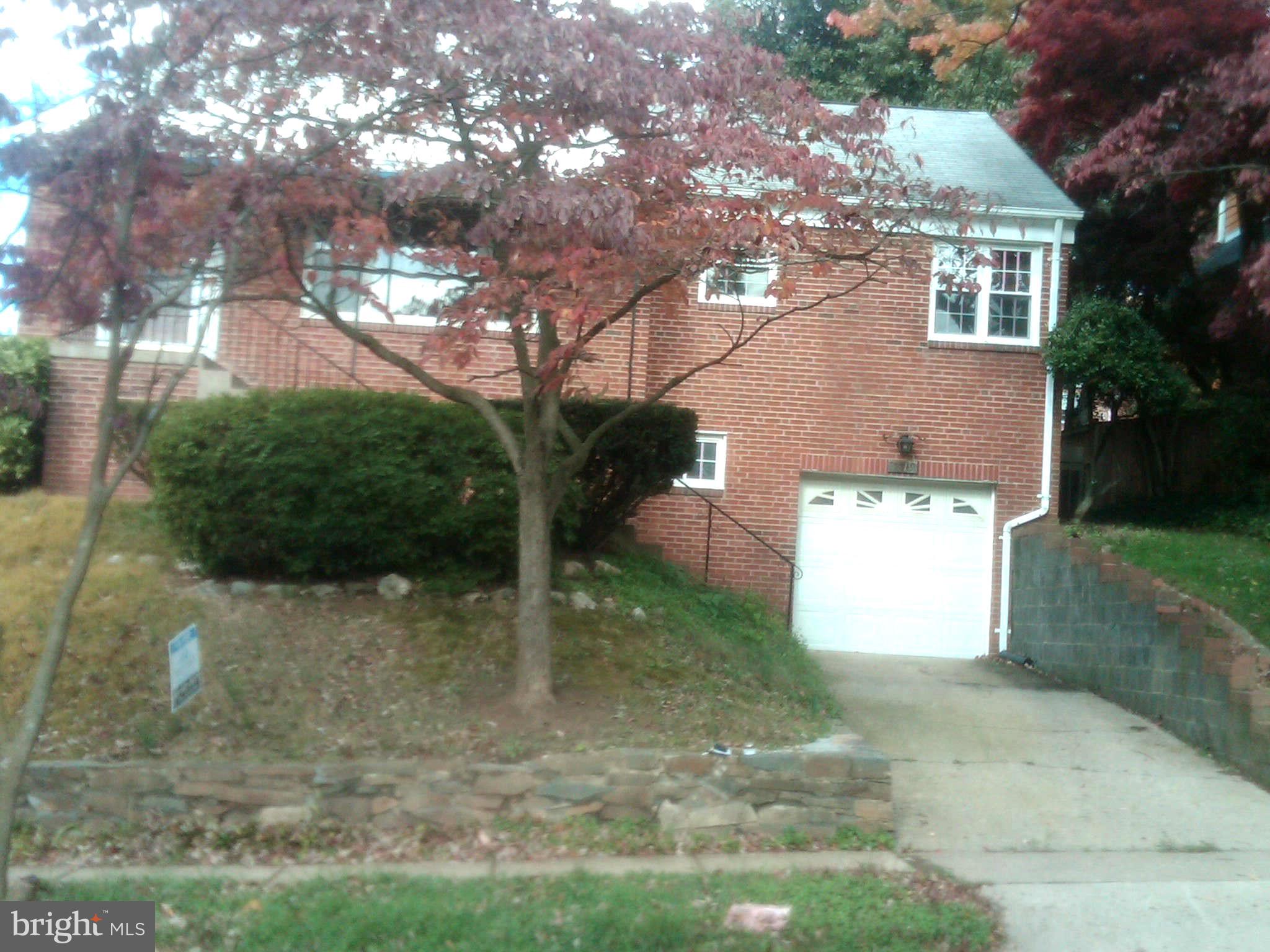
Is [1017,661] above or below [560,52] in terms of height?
below

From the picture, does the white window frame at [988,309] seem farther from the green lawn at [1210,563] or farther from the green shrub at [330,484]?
the green shrub at [330,484]

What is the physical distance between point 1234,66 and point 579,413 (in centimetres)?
759

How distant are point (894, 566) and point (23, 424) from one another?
935cm

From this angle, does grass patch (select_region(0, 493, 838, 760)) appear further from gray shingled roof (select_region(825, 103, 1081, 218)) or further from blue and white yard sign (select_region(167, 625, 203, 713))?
gray shingled roof (select_region(825, 103, 1081, 218))

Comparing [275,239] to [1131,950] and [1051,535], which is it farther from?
[1051,535]

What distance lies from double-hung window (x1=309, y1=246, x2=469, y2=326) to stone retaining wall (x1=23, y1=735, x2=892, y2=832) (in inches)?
113

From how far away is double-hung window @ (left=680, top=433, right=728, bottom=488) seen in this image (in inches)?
547

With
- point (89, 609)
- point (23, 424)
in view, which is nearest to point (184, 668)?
point (89, 609)

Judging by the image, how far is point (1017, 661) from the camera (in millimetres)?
13453

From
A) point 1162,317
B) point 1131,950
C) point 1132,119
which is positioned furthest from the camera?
point 1162,317

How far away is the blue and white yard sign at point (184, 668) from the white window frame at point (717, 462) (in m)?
7.65

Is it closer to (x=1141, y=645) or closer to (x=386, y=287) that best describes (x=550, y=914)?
(x=1141, y=645)

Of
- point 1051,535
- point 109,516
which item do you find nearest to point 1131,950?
point 1051,535

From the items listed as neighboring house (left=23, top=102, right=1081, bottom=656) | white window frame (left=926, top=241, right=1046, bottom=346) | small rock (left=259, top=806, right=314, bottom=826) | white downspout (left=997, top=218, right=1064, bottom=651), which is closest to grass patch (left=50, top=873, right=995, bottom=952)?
small rock (left=259, top=806, right=314, bottom=826)
